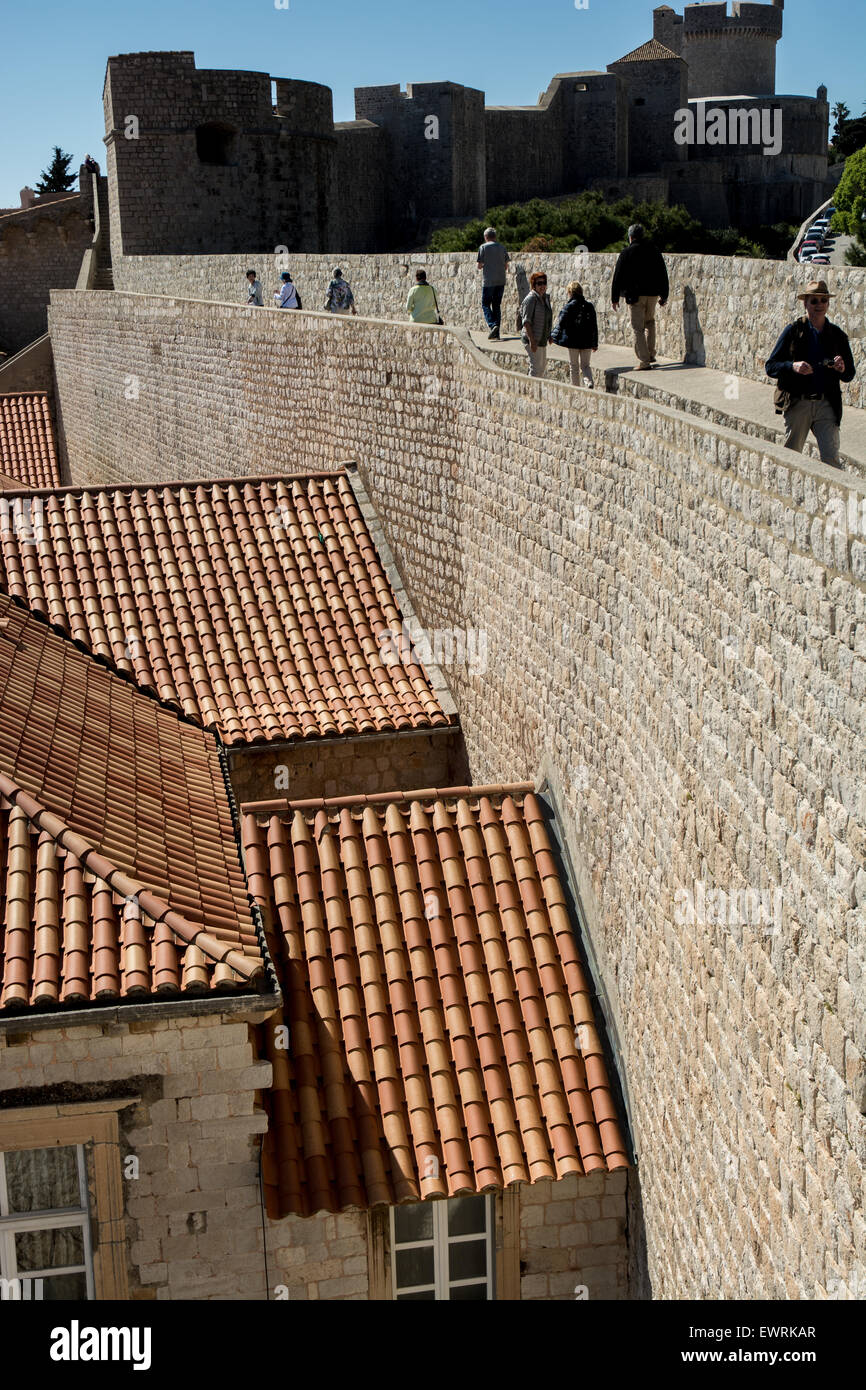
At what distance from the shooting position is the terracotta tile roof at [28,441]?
85.3 ft

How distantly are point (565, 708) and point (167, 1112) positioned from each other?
10.2 feet

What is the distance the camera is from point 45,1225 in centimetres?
618

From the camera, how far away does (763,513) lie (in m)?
4.66

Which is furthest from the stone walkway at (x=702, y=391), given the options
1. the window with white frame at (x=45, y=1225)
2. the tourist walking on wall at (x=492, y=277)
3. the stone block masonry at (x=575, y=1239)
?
the window with white frame at (x=45, y=1225)

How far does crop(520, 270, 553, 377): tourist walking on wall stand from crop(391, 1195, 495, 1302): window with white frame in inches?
266

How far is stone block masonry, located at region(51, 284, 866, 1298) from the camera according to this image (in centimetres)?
411

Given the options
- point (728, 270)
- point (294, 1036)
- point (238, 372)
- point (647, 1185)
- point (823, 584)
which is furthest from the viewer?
point (238, 372)

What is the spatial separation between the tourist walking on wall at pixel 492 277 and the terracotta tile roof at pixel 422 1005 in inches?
287

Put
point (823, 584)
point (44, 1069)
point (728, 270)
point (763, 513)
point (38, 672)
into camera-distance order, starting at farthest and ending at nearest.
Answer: point (728, 270) < point (38, 672) < point (44, 1069) < point (763, 513) < point (823, 584)

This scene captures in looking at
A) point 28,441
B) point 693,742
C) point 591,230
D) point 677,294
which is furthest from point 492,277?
point 591,230

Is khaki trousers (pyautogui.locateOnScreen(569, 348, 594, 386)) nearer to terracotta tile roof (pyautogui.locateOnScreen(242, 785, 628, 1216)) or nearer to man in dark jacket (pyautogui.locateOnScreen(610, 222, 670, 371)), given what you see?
man in dark jacket (pyautogui.locateOnScreen(610, 222, 670, 371))

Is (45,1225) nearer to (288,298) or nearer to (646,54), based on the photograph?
(288,298)

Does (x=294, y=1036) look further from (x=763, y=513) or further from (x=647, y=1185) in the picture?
(x=763, y=513)

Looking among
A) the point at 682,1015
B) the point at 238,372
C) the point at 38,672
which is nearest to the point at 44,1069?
the point at 682,1015
